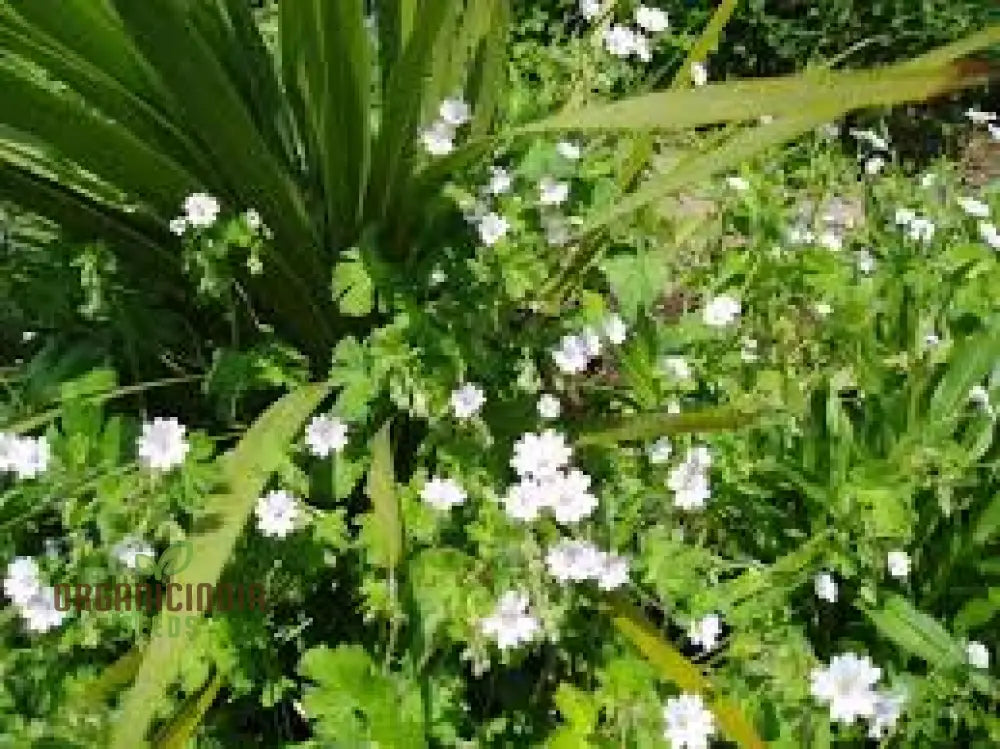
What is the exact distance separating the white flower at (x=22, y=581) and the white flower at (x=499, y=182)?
2.68 feet

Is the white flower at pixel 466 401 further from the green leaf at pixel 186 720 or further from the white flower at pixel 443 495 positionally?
the green leaf at pixel 186 720

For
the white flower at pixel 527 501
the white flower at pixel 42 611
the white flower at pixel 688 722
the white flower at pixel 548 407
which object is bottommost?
the white flower at pixel 688 722

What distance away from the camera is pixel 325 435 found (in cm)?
200

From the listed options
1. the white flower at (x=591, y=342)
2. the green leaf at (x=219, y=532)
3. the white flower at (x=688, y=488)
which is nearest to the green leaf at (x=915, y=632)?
the white flower at (x=688, y=488)

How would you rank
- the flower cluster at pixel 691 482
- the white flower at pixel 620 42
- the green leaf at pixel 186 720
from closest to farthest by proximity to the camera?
the green leaf at pixel 186 720 → the flower cluster at pixel 691 482 → the white flower at pixel 620 42

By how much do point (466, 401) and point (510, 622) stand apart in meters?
0.33

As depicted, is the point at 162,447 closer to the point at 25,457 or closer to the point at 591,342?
the point at 25,457

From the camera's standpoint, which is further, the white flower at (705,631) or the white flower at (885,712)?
the white flower at (705,631)

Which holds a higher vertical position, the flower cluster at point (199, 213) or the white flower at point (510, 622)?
the flower cluster at point (199, 213)

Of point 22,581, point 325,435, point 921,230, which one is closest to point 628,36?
point 921,230

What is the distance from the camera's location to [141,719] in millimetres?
1710

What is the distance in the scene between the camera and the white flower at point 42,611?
1.89m

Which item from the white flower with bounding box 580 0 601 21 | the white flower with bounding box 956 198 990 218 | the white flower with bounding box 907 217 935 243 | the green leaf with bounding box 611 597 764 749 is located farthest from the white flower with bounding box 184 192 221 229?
the white flower with bounding box 956 198 990 218

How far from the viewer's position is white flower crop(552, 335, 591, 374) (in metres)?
2.15
